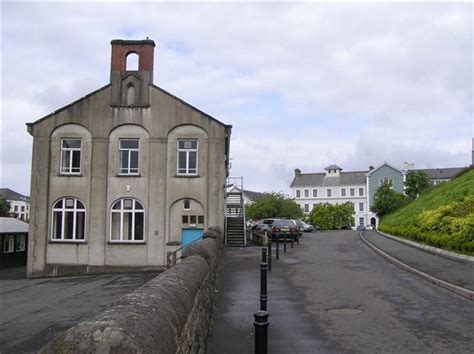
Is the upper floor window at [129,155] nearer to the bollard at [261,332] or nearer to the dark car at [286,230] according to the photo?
the dark car at [286,230]

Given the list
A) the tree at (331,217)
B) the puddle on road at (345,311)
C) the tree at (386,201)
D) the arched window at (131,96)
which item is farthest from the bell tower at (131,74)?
the tree at (331,217)

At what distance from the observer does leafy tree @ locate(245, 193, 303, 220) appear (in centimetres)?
6719

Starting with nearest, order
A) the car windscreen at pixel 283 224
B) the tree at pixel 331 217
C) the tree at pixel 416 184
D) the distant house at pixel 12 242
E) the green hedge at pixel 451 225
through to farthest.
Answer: the green hedge at pixel 451 225 → the car windscreen at pixel 283 224 → the distant house at pixel 12 242 → the tree at pixel 416 184 → the tree at pixel 331 217

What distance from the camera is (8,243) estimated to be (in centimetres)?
4153

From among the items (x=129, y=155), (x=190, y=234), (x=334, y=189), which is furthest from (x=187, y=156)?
(x=334, y=189)

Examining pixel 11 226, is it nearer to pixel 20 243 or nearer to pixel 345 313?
pixel 20 243

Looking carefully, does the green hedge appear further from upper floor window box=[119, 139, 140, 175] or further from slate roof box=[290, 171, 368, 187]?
slate roof box=[290, 171, 368, 187]

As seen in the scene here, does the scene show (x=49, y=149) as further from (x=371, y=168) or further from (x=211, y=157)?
Result: (x=371, y=168)

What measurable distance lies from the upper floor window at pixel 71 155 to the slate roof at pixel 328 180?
77106 mm

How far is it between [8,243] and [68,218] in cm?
1394

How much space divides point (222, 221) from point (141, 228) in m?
5.05

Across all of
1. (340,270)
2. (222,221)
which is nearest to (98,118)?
(222,221)

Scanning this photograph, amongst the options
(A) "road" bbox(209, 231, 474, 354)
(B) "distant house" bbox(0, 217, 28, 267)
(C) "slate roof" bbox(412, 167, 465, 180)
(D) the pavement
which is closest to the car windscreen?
(D) the pavement

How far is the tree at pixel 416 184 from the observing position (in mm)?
58750
